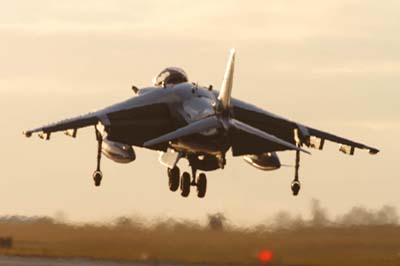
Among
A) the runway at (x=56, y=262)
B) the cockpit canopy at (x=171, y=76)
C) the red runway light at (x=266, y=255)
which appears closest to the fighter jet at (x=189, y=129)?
the cockpit canopy at (x=171, y=76)

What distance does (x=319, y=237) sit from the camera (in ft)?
324

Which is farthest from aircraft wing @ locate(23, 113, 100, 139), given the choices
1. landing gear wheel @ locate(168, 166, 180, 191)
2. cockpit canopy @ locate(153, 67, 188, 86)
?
landing gear wheel @ locate(168, 166, 180, 191)

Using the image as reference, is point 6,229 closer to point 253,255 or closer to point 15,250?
point 15,250

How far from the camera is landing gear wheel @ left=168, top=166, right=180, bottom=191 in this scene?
8862 cm

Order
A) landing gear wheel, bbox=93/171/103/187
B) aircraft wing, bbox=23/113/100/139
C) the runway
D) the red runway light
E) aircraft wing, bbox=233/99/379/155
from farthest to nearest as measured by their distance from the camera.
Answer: the runway → the red runway light → aircraft wing, bbox=233/99/379/155 → aircraft wing, bbox=23/113/100/139 → landing gear wheel, bbox=93/171/103/187

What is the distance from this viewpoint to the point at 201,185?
89.2 meters

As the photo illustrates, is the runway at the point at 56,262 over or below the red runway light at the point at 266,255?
over

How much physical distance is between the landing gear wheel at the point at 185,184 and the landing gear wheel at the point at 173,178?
231 mm

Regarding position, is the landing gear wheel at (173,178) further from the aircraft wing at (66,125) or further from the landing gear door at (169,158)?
the aircraft wing at (66,125)

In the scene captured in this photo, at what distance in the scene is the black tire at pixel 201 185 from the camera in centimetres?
8912

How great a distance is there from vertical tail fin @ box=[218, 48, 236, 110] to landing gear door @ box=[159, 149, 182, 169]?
446cm

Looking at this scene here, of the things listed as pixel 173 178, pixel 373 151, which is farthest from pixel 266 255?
pixel 173 178

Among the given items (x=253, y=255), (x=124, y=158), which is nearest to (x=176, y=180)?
(x=124, y=158)

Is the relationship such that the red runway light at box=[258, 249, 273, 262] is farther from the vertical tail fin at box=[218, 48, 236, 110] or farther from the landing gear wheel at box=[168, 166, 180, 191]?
the vertical tail fin at box=[218, 48, 236, 110]
